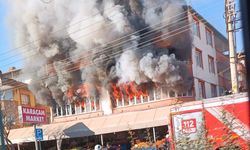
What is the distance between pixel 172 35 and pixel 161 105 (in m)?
6.63

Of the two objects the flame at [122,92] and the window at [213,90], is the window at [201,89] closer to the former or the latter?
the window at [213,90]

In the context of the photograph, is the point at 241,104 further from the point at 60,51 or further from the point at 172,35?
the point at 60,51

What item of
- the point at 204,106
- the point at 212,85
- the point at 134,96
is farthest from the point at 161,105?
the point at 204,106

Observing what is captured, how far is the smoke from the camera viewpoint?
36438 millimetres

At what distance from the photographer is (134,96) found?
1441 inches

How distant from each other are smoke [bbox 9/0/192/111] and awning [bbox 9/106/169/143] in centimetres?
404

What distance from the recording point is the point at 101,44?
40.2m

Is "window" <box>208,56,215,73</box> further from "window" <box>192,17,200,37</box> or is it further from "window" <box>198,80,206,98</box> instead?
"window" <box>192,17,200,37</box>

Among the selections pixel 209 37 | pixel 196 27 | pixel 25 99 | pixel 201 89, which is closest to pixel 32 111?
pixel 201 89

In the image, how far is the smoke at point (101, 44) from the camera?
36438mm

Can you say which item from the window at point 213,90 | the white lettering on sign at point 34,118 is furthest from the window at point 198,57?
the white lettering on sign at point 34,118

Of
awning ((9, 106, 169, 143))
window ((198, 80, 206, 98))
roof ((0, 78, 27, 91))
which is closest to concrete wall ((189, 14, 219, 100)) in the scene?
window ((198, 80, 206, 98))

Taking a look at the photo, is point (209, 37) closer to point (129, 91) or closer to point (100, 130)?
point (129, 91)

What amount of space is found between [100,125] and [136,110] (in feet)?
10.2
